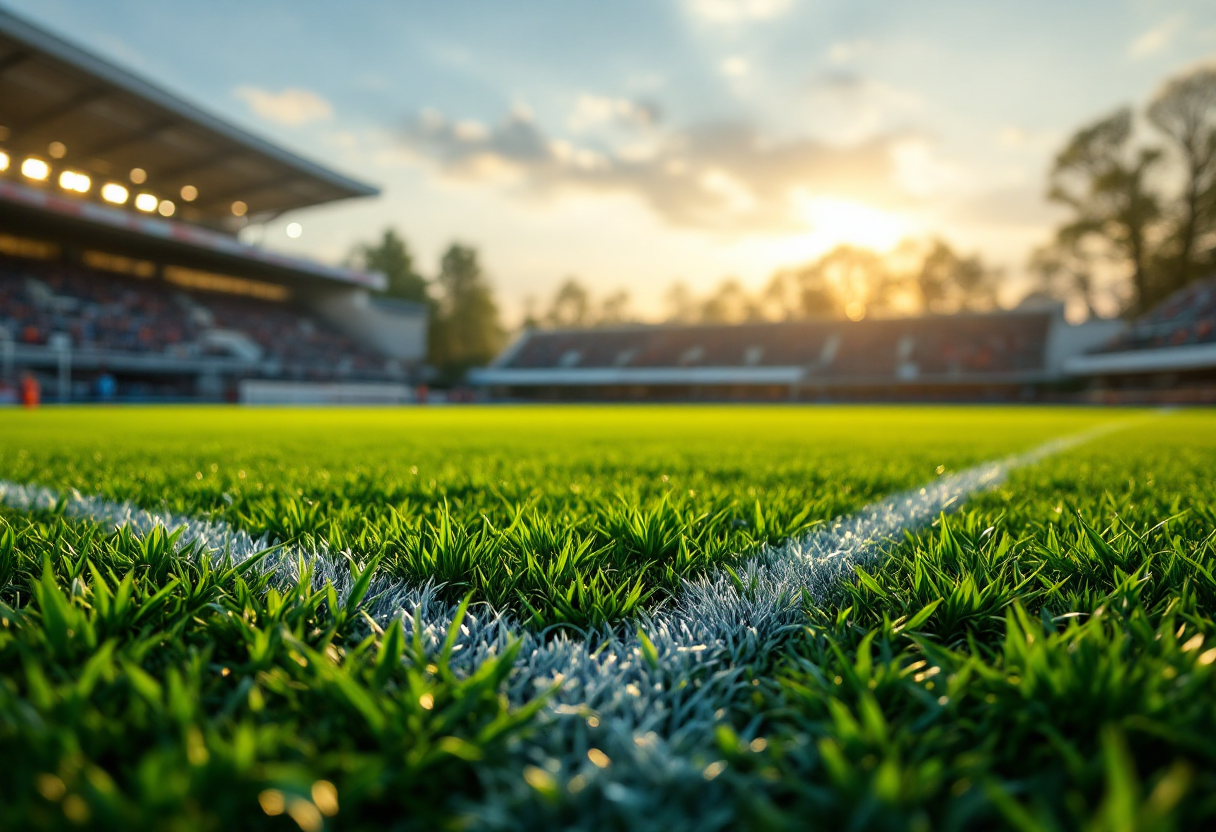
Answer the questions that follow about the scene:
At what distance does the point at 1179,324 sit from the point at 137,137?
152 ft

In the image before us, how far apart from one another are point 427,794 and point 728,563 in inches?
42.3

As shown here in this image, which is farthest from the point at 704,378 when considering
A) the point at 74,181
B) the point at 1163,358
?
the point at 74,181

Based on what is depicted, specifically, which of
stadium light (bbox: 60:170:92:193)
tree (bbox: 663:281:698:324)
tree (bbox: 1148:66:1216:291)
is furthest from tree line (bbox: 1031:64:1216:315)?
stadium light (bbox: 60:170:92:193)

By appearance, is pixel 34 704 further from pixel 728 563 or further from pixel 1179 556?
pixel 1179 556

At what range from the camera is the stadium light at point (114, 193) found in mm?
30125

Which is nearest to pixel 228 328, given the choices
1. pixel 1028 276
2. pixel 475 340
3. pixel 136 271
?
pixel 136 271

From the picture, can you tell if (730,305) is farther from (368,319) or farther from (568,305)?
(368,319)

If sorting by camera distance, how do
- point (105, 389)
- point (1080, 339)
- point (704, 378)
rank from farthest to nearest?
point (704, 378) < point (1080, 339) < point (105, 389)

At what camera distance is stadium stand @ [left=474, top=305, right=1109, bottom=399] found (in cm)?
3547

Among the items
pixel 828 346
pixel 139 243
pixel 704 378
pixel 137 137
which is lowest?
pixel 704 378

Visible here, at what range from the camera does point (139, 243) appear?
108ft

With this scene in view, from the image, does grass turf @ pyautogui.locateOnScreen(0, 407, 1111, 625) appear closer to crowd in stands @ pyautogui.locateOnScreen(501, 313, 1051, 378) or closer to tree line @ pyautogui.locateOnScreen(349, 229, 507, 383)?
crowd in stands @ pyautogui.locateOnScreen(501, 313, 1051, 378)

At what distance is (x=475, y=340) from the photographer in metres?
52.0

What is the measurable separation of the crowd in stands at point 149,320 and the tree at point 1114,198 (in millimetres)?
41596
